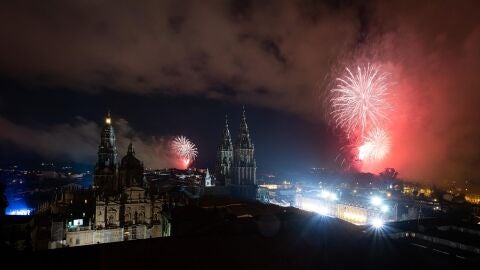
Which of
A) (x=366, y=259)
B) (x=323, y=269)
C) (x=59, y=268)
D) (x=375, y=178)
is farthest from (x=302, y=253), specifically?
(x=375, y=178)

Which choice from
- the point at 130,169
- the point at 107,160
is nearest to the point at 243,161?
the point at 130,169

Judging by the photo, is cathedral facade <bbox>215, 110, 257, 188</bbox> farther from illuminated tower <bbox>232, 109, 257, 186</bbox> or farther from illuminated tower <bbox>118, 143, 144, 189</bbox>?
illuminated tower <bbox>118, 143, 144, 189</bbox>

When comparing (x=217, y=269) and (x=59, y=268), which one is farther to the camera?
(x=217, y=269)

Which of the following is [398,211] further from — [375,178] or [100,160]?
[375,178]

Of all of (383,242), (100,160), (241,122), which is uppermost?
(241,122)

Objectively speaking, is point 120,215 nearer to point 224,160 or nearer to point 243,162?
point 243,162
